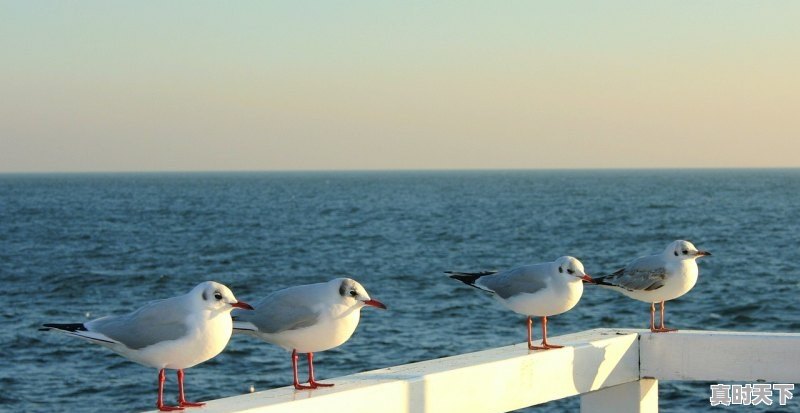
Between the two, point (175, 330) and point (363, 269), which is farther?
point (363, 269)

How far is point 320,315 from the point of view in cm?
506

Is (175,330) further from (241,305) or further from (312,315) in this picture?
(312,315)

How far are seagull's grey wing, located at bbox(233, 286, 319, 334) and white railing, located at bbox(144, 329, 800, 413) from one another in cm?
34

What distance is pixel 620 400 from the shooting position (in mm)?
5668

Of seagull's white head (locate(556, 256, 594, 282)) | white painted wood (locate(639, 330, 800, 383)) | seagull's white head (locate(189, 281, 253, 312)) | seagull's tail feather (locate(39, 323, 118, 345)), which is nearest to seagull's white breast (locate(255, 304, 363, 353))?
seagull's white head (locate(189, 281, 253, 312))

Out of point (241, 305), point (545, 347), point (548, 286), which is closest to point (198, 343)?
point (241, 305)

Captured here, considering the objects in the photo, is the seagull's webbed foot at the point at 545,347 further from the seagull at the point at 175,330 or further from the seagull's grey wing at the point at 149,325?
the seagull's grey wing at the point at 149,325

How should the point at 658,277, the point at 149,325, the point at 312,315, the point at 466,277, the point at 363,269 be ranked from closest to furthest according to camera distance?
the point at 149,325
the point at 312,315
the point at 466,277
the point at 658,277
the point at 363,269

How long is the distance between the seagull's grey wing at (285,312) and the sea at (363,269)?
54.3 feet

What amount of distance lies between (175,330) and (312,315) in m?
0.62

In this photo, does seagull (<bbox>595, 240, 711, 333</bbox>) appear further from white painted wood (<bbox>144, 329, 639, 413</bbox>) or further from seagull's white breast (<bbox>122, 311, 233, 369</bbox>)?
seagull's white breast (<bbox>122, 311, 233, 369</bbox>)

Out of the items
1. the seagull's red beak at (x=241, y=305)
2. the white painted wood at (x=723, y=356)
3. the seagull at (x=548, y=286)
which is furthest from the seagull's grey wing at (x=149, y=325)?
the white painted wood at (x=723, y=356)

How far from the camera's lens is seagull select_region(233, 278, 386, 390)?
5.06 metres

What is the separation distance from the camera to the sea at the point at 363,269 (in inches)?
1030
